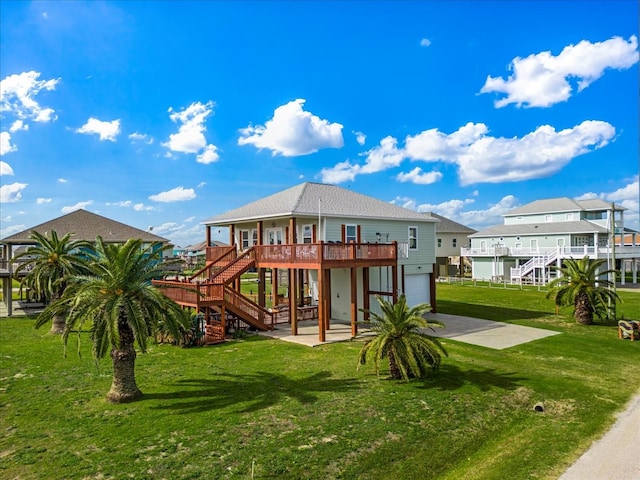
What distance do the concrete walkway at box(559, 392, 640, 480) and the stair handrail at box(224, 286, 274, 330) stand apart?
14.4 metres

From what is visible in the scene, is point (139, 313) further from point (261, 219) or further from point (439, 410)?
point (261, 219)

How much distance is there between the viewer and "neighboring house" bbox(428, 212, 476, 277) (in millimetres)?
58656

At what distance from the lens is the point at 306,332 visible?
20.6 metres

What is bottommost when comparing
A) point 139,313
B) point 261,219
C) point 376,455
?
point 376,455

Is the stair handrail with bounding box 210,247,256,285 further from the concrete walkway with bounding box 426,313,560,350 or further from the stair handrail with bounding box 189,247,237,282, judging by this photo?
the concrete walkway with bounding box 426,313,560,350

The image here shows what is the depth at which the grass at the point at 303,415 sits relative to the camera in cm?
820

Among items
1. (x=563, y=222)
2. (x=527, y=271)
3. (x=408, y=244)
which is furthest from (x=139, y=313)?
(x=563, y=222)

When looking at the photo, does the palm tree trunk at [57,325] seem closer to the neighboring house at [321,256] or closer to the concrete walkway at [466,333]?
the neighboring house at [321,256]

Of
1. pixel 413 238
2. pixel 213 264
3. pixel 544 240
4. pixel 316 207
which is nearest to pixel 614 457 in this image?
pixel 316 207

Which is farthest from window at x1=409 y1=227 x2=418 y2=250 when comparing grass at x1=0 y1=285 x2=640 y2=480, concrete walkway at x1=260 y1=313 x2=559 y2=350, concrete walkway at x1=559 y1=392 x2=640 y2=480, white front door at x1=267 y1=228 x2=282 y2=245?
concrete walkway at x1=559 y1=392 x2=640 y2=480

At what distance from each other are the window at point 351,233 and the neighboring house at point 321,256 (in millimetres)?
53

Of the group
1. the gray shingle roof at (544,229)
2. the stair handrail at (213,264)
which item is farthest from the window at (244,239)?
the gray shingle roof at (544,229)

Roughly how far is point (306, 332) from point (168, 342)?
20.1 ft

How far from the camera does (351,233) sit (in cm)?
2352
